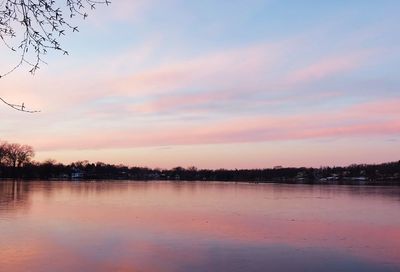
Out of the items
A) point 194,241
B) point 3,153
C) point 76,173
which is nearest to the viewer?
point 194,241

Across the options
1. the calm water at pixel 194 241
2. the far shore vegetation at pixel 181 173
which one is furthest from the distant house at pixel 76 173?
the calm water at pixel 194 241

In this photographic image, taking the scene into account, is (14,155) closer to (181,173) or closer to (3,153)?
(3,153)

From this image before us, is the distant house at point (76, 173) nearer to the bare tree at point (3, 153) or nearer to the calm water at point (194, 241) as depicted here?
the bare tree at point (3, 153)

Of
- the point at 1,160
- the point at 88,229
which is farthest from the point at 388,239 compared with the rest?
the point at 1,160

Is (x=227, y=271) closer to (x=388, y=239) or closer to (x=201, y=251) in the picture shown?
→ (x=201, y=251)

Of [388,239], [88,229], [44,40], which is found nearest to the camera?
[44,40]

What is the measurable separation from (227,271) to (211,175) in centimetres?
15638

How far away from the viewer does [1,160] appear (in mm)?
103250

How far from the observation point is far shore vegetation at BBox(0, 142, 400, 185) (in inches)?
4158

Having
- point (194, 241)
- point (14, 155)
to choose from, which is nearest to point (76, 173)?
point (14, 155)

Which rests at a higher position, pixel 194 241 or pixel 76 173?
pixel 76 173

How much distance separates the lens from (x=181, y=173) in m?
178

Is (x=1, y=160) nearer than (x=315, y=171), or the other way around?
(x=1, y=160)

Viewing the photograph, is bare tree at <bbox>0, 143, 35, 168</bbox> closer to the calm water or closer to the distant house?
the distant house
